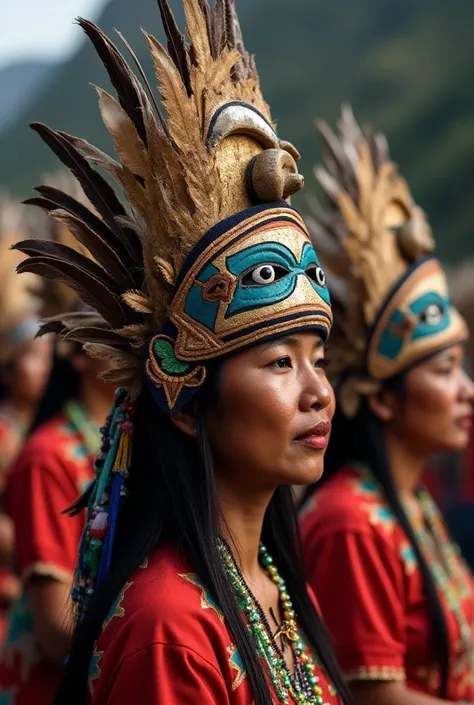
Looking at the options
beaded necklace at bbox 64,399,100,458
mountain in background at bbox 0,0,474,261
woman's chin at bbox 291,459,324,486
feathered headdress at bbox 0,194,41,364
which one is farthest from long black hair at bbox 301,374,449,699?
mountain in background at bbox 0,0,474,261

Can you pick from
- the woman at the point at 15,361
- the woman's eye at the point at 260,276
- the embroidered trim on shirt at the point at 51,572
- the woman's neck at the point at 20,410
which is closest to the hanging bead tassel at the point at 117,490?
the woman's eye at the point at 260,276

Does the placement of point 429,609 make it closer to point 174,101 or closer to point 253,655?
point 253,655

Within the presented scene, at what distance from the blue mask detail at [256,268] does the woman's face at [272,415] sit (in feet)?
0.35

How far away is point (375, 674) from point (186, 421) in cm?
138

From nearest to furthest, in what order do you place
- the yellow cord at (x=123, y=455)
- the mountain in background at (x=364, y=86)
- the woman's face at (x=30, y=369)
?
the yellow cord at (x=123, y=455) → the woman's face at (x=30, y=369) → the mountain in background at (x=364, y=86)

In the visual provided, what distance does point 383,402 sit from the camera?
13.9 feet

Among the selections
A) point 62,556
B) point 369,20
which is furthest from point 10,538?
point 369,20

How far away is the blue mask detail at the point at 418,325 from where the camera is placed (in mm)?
4152

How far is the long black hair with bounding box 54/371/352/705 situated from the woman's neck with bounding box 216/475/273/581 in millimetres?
98

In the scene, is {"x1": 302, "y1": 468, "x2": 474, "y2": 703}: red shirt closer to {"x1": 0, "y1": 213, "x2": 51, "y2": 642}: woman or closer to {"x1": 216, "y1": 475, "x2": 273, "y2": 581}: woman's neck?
{"x1": 216, "y1": 475, "x2": 273, "y2": 581}: woman's neck

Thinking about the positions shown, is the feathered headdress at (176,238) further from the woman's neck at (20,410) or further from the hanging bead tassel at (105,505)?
the woman's neck at (20,410)

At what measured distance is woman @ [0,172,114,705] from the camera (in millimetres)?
4004

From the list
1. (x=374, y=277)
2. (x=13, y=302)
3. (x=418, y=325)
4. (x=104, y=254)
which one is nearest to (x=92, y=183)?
(x=104, y=254)

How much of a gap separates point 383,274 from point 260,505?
1705 mm
